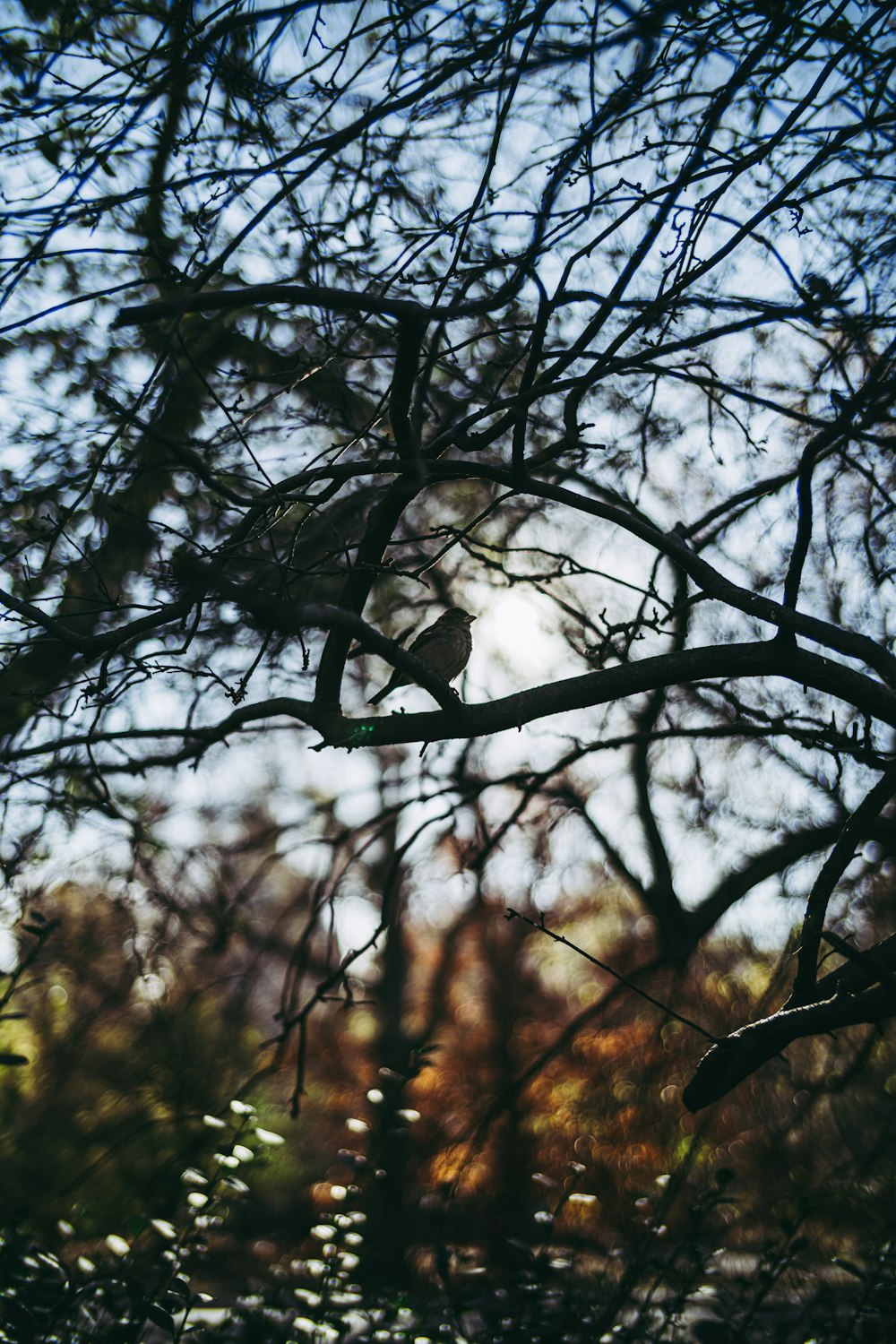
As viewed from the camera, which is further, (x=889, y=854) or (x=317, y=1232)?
(x=889, y=854)

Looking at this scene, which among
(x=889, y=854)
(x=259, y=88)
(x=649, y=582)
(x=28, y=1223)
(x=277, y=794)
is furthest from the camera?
(x=277, y=794)

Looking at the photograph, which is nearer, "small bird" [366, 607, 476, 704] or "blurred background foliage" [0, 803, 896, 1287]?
"blurred background foliage" [0, 803, 896, 1287]

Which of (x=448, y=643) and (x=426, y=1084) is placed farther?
(x=426, y=1084)

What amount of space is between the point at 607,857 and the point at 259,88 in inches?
221

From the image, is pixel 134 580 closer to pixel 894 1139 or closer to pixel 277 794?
pixel 894 1139

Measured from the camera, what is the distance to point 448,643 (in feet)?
19.1

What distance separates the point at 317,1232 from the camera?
3.57 meters

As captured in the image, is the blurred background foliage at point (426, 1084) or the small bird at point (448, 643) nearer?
the blurred background foliage at point (426, 1084)

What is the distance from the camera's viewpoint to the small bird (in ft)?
19.1

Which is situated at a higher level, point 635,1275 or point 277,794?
point 277,794

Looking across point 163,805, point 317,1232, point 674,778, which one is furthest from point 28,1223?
point 674,778

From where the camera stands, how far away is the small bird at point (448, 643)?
5.82 metres

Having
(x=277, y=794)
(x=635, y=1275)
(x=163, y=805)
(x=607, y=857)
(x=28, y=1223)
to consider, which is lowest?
(x=28, y=1223)

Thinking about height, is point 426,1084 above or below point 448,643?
→ above
